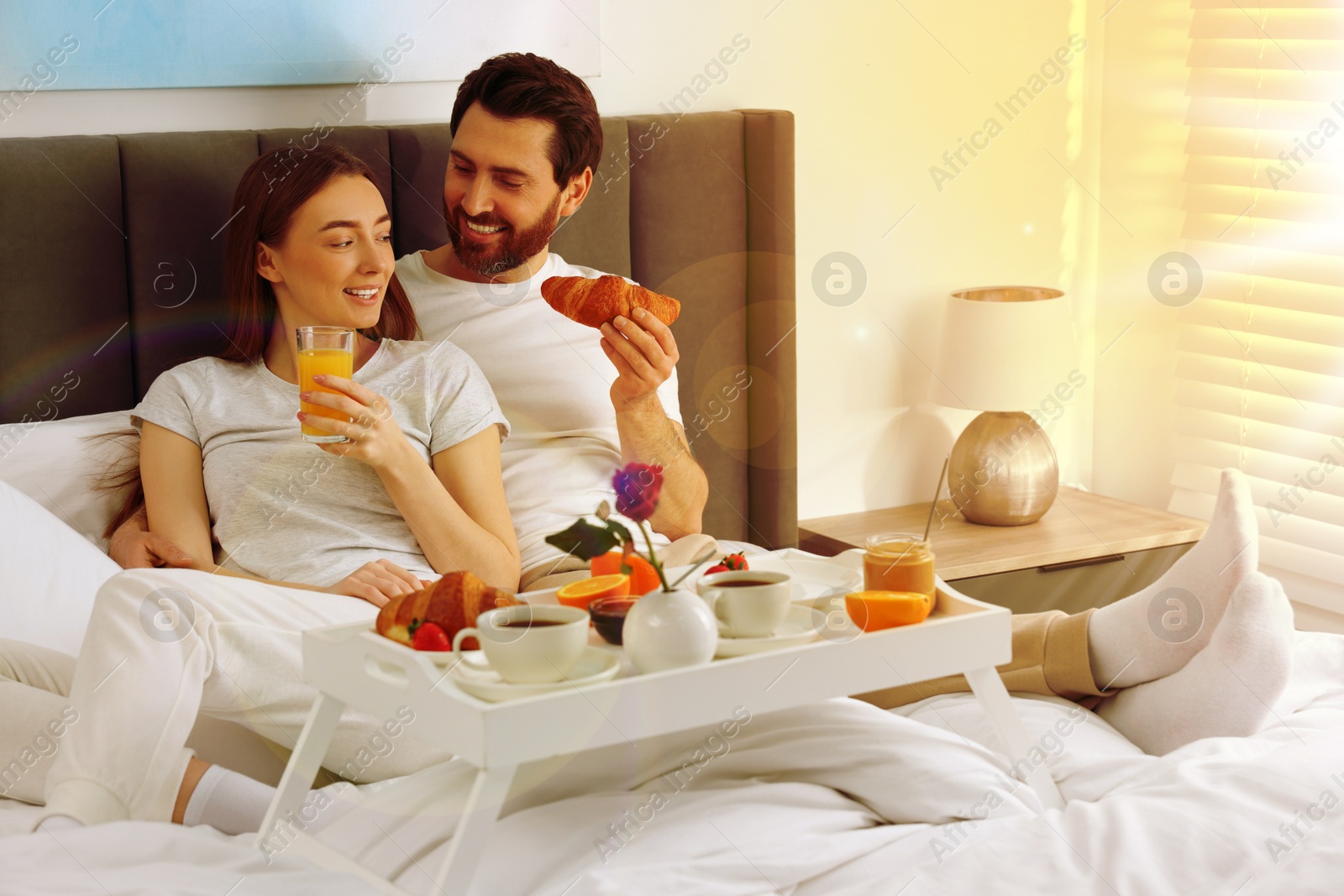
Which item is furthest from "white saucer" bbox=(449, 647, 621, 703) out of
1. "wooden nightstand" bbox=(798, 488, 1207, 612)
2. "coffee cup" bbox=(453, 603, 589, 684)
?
"wooden nightstand" bbox=(798, 488, 1207, 612)

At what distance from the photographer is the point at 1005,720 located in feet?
4.33

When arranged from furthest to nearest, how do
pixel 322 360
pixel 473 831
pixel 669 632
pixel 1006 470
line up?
1. pixel 1006 470
2. pixel 322 360
3. pixel 669 632
4. pixel 473 831

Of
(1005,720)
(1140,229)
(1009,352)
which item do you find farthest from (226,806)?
(1140,229)

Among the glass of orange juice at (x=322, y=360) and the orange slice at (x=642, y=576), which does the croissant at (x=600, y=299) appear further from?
the orange slice at (x=642, y=576)

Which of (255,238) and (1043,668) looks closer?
(1043,668)

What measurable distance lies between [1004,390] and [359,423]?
1.39 m

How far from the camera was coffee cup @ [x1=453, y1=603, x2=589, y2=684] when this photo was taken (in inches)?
43.2

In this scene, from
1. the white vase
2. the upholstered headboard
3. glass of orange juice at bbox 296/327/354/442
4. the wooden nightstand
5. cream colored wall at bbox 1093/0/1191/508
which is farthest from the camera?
cream colored wall at bbox 1093/0/1191/508

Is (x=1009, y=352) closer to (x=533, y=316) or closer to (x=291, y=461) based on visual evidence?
(x=533, y=316)

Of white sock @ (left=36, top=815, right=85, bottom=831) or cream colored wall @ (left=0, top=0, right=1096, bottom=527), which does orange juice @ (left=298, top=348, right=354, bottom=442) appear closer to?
white sock @ (left=36, top=815, right=85, bottom=831)

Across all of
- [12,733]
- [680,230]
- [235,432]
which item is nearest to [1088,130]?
[680,230]

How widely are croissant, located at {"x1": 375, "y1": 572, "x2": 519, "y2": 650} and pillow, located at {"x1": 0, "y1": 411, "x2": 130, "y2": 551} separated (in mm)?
732

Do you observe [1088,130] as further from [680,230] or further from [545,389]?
[545,389]

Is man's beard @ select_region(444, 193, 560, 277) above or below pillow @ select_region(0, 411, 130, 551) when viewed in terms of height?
above
